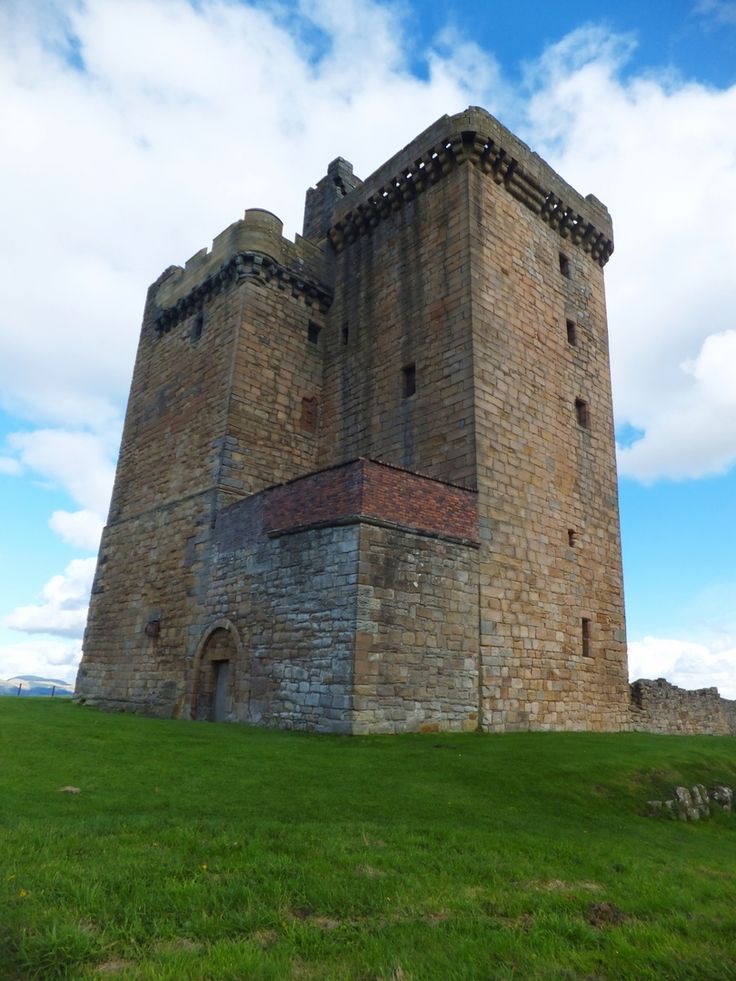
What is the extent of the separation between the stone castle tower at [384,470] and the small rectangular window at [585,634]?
8cm

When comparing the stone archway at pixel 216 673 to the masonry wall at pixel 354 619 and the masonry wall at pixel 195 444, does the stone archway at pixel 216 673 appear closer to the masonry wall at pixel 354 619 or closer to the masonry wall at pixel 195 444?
the masonry wall at pixel 354 619

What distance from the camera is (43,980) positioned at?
10.8ft

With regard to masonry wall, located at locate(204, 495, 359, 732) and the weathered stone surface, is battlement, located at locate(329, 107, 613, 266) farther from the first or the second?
the weathered stone surface

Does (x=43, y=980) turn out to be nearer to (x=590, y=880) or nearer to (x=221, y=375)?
(x=590, y=880)

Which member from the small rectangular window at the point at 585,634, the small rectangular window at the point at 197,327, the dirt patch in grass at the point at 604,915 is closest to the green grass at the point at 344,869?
the dirt patch in grass at the point at 604,915

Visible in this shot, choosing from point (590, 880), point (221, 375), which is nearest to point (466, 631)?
point (590, 880)

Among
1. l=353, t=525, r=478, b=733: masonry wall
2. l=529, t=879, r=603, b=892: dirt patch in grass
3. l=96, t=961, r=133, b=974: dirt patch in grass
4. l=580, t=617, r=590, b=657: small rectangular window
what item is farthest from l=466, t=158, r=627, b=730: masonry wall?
l=96, t=961, r=133, b=974: dirt patch in grass

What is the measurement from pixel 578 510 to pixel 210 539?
991cm

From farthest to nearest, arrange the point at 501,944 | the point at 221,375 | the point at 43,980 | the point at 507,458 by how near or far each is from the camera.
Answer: the point at 221,375 < the point at 507,458 < the point at 501,944 < the point at 43,980

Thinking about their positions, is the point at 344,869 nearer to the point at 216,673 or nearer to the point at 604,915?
the point at 604,915

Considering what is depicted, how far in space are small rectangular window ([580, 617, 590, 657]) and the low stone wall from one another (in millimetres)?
2935

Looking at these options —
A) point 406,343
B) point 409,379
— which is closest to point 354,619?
point 409,379

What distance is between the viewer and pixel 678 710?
19953mm

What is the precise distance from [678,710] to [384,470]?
13395mm
